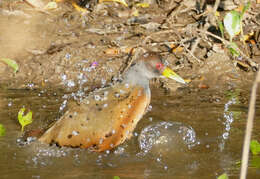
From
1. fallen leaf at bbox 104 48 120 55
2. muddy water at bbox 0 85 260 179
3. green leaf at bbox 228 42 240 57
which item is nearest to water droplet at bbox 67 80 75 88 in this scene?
muddy water at bbox 0 85 260 179

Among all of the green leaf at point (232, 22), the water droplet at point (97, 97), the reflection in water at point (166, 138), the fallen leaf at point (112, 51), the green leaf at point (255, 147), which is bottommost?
the reflection in water at point (166, 138)

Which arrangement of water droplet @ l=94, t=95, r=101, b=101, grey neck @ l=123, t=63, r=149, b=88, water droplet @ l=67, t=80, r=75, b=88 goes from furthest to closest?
water droplet @ l=67, t=80, r=75, b=88, grey neck @ l=123, t=63, r=149, b=88, water droplet @ l=94, t=95, r=101, b=101

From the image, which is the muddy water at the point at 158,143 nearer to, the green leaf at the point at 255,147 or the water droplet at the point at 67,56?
the green leaf at the point at 255,147

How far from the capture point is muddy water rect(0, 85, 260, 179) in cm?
373

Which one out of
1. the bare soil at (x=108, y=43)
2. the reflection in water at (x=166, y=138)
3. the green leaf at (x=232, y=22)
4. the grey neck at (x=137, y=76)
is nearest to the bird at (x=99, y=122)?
the grey neck at (x=137, y=76)

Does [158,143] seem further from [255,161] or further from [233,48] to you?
[233,48]

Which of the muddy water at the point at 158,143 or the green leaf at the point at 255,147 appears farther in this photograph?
the green leaf at the point at 255,147

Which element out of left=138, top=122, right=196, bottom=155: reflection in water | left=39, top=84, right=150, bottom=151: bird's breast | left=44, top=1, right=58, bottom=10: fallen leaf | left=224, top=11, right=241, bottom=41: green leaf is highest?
left=224, top=11, right=241, bottom=41: green leaf

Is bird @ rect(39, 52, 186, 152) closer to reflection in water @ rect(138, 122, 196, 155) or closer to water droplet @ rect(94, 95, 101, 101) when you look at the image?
water droplet @ rect(94, 95, 101, 101)

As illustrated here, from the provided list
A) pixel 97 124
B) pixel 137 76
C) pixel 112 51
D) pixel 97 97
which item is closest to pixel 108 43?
pixel 112 51

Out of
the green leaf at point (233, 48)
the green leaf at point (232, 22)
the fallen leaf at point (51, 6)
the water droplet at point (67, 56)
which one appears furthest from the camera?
the fallen leaf at point (51, 6)

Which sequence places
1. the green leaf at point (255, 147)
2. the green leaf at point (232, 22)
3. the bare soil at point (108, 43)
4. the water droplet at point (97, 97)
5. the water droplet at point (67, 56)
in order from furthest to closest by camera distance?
the water droplet at point (67, 56) → the bare soil at point (108, 43) → the green leaf at point (232, 22) → the water droplet at point (97, 97) → the green leaf at point (255, 147)

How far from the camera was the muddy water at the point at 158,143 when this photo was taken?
3730 mm

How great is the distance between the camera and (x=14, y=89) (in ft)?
18.4
